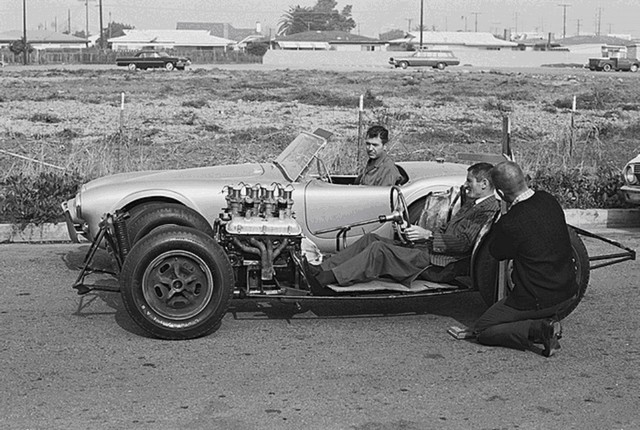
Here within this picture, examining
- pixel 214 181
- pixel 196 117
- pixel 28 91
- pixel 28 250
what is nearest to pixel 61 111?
pixel 196 117

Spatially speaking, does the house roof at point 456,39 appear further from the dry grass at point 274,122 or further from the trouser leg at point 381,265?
the trouser leg at point 381,265

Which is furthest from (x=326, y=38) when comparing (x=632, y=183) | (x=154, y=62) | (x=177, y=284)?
(x=177, y=284)

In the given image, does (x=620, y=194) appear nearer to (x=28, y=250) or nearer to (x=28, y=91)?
(x=28, y=250)

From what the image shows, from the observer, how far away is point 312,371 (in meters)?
6.37

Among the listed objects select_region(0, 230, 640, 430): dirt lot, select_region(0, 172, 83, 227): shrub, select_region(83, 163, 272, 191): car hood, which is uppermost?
select_region(83, 163, 272, 191): car hood

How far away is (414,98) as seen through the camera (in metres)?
38.2

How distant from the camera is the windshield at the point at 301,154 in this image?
898 cm

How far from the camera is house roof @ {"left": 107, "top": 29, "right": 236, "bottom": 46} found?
127550mm

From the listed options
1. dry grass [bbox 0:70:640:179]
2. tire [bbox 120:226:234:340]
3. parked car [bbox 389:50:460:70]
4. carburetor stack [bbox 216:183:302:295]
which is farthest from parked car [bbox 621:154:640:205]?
parked car [bbox 389:50:460:70]

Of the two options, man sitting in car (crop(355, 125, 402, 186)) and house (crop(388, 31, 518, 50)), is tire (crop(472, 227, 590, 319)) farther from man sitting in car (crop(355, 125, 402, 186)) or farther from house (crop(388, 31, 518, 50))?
house (crop(388, 31, 518, 50))

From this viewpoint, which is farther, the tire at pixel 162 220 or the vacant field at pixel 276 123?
the vacant field at pixel 276 123

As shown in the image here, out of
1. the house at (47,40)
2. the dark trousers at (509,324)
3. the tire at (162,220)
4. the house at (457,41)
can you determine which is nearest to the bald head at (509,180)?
the dark trousers at (509,324)

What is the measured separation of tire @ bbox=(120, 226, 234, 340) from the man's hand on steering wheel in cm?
147

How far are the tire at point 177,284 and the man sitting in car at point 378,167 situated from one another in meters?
2.53
